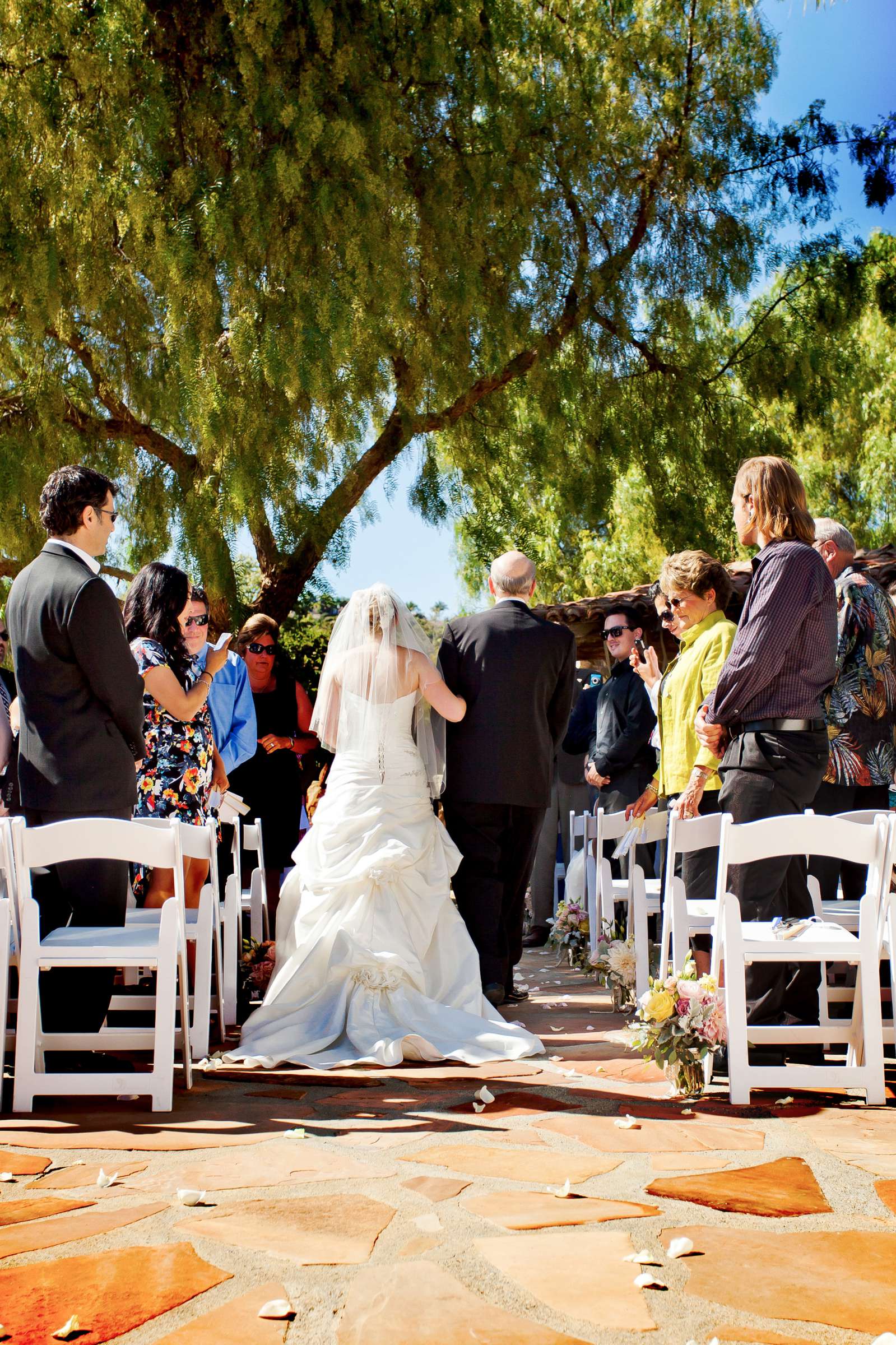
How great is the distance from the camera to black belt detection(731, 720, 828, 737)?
384 centimetres

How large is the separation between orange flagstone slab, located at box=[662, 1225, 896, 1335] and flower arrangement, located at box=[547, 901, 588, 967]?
435cm

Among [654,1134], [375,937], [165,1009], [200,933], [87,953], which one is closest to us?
[654,1134]

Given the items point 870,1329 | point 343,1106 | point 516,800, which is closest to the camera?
point 870,1329

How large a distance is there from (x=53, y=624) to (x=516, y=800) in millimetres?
2303

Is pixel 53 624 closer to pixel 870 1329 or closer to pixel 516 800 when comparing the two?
pixel 516 800

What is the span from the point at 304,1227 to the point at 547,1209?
0.50 m

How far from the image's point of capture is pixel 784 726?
3842mm

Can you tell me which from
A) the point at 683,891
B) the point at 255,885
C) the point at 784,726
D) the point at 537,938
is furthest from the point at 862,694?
the point at 537,938

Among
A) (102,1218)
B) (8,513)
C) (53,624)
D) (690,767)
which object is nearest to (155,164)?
(8,513)

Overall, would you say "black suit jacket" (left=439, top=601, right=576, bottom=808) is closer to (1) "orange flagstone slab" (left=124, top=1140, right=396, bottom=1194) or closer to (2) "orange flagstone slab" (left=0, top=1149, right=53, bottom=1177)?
(1) "orange flagstone slab" (left=124, top=1140, right=396, bottom=1194)

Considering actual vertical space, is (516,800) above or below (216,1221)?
above

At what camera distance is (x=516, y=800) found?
17.4 ft

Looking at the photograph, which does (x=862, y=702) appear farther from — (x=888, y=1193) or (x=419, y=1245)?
(x=419, y=1245)

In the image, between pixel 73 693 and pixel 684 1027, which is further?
pixel 73 693
